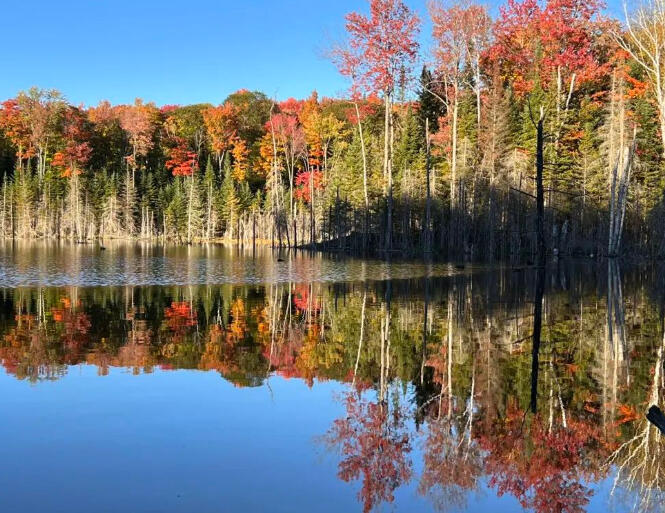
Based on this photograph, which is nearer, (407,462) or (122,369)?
(407,462)

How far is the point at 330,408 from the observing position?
25.7 feet

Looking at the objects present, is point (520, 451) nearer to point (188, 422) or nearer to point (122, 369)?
point (188, 422)

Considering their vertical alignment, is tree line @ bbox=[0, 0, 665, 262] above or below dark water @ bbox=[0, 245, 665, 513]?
above

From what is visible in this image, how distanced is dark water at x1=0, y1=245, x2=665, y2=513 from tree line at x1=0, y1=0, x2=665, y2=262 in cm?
1614

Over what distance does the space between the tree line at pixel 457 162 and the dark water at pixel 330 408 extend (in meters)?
16.1

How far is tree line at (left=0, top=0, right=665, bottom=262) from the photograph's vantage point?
38.4 m

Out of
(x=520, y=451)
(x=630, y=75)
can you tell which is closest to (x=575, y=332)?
(x=520, y=451)

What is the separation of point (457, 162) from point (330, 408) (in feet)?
125

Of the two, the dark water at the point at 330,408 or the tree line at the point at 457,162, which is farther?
the tree line at the point at 457,162

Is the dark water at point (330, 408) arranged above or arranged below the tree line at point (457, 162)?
below

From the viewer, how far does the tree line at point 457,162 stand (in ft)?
126

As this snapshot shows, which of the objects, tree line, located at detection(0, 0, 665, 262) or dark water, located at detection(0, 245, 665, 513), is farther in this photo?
tree line, located at detection(0, 0, 665, 262)

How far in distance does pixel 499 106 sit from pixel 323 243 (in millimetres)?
16744

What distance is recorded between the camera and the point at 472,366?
955cm
